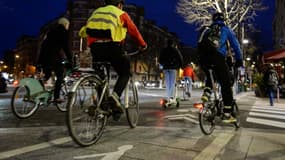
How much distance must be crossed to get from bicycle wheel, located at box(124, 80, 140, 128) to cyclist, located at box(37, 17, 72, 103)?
2.05 m

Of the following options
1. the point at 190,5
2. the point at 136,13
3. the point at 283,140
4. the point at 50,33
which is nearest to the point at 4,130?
the point at 50,33

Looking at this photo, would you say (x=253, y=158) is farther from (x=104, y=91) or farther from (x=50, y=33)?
(x=50, y=33)

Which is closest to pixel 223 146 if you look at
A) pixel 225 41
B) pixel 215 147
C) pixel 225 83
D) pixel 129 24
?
pixel 215 147

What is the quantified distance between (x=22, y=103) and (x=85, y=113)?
2886 millimetres

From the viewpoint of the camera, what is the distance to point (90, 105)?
4762mm

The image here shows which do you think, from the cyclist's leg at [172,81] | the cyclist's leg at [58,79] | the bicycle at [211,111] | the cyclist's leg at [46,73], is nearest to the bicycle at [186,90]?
the cyclist's leg at [172,81]

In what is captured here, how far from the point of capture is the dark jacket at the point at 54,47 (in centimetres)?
732

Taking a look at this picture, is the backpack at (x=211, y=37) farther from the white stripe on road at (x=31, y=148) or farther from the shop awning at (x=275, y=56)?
the shop awning at (x=275, y=56)

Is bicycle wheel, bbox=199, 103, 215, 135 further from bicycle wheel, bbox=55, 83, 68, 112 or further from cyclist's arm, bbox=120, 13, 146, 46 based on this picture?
bicycle wheel, bbox=55, 83, 68, 112

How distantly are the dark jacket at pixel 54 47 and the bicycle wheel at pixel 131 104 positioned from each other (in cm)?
205

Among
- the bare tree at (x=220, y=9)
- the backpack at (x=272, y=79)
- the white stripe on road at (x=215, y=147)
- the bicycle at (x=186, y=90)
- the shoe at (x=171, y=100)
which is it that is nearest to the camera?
the white stripe on road at (x=215, y=147)

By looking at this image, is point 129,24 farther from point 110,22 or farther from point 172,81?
point 172,81

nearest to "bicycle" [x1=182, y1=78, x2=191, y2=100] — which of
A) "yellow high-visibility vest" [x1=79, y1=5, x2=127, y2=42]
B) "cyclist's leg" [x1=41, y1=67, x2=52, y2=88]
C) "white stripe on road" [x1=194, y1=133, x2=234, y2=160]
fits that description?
"cyclist's leg" [x1=41, y1=67, x2=52, y2=88]

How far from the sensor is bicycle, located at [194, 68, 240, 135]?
5.81 m
